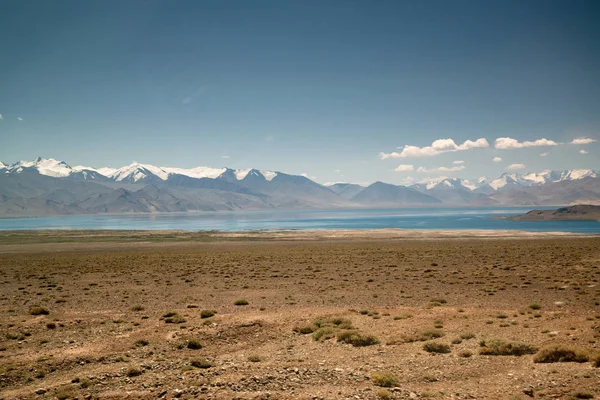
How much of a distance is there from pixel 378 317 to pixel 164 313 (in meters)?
11.7

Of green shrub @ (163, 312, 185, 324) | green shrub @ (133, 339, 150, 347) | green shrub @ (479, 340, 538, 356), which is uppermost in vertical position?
green shrub @ (479, 340, 538, 356)

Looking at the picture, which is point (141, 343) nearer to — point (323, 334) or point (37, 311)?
point (323, 334)

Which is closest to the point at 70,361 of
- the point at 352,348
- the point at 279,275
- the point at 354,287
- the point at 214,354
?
the point at 214,354

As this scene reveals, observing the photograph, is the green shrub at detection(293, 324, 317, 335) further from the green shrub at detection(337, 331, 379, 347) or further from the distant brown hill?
the distant brown hill

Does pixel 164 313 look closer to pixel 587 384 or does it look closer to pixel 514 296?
pixel 587 384

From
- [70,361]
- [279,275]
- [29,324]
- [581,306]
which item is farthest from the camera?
[279,275]

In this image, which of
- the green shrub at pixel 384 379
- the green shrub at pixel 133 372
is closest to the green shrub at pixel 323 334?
the green shrub at pixel 384 379

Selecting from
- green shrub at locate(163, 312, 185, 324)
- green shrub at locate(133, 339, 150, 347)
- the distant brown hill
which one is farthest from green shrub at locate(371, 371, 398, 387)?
the distant brown hill

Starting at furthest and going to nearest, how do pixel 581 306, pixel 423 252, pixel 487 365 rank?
pixel 423 252
pixel 581 306
pixel 487 365

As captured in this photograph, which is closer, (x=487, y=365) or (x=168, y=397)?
(x=168, y=397)

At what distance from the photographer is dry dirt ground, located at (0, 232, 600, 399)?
11039 mm

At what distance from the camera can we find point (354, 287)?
30.0 meters

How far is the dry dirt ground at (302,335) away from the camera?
1104 cm

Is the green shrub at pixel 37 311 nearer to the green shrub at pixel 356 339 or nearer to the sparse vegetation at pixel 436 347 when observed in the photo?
the green shrub at pixel 356 339
